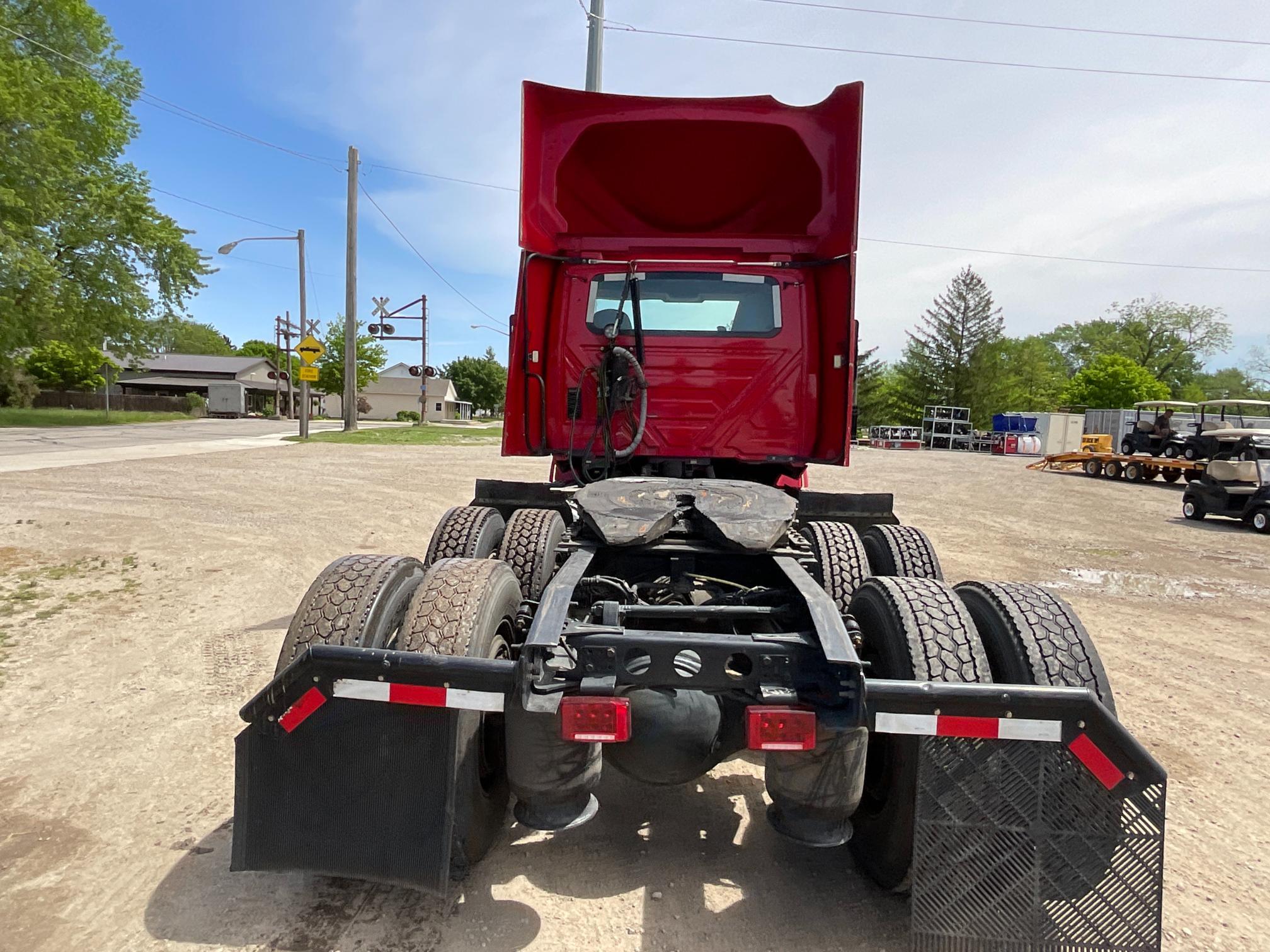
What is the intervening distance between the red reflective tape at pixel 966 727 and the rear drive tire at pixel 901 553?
1582 mm

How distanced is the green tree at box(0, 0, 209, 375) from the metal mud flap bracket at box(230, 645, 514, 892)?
98.7 ft

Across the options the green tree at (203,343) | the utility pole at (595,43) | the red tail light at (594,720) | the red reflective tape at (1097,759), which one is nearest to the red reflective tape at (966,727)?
the red reflective tape at (1097,759)

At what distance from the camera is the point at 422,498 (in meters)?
12.0

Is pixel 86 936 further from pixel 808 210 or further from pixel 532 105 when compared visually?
Answer: pixel 808 210

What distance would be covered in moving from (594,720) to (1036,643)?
4.57 feet

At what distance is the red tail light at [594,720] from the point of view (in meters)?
1.99

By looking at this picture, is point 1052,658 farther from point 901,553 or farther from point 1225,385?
point 1225,385

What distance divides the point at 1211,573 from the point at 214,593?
35.0ft

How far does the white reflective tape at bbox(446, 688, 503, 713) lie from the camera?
6.62ft

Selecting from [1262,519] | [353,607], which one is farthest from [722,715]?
[1262,519]

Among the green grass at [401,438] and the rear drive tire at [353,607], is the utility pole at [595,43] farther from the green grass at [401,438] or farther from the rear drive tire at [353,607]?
the green grass at [401,438]

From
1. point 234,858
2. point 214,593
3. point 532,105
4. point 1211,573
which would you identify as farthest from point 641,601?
point 1211,573

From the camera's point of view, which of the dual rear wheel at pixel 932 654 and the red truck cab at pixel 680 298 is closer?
the dual rear wheel at pixel 932 654

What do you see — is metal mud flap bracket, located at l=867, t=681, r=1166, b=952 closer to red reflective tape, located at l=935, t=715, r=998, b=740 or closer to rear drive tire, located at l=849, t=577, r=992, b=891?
red reflective tape, located at l=935, t=715, r=998, b=740
